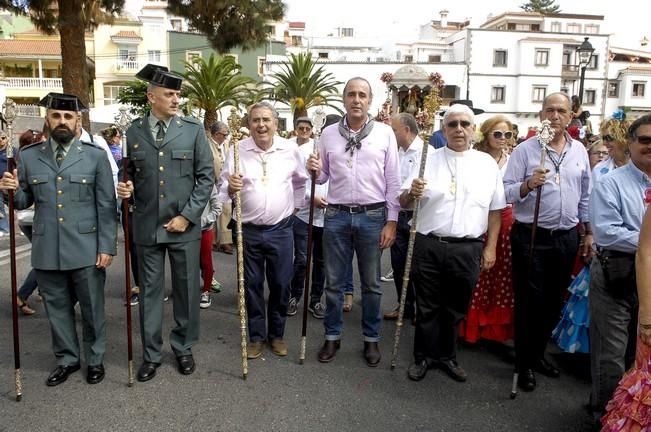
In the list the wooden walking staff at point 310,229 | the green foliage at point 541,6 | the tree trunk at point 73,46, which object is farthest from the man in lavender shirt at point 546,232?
the green foliage at point 541,6

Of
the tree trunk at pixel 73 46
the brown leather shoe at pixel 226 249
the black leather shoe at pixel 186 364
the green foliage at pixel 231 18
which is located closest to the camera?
the black leather shoe at pixel 186 364

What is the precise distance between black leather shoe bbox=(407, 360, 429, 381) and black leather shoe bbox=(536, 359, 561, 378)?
0.90m

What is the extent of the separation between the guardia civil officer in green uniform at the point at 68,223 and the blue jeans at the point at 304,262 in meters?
2.17

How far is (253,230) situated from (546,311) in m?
2.42

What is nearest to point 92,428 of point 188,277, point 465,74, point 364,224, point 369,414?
point 188,277

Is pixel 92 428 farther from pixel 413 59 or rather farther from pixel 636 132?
pixel 413 59

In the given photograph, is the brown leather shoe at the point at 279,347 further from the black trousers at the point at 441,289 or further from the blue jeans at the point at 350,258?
the black trousers at the point at 441,289

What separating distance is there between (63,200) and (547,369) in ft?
12.8

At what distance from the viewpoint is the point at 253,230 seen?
4371mm

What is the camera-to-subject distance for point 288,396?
3744 mm

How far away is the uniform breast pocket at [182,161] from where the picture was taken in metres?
3.93

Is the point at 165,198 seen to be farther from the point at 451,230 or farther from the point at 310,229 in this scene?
the point at 451,230

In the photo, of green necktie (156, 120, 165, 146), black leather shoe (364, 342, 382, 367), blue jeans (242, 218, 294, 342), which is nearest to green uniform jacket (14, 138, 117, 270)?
green necktie (156, 120, 165, 146)

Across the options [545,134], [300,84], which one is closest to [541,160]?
[545,134]
